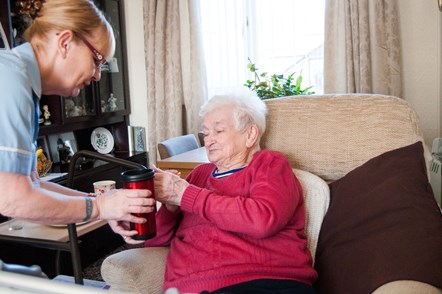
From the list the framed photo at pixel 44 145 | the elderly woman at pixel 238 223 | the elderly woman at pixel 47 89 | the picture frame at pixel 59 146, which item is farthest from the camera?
the picture frame at pixel 59 146

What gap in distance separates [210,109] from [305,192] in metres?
0.47

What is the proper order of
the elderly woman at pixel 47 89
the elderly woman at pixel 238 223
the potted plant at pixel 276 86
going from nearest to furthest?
the elderly woman at pixel 47 89 → the elderly woman at pixel 238 223 → the potted plant at pixel 276 86

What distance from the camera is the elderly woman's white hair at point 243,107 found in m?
1.51

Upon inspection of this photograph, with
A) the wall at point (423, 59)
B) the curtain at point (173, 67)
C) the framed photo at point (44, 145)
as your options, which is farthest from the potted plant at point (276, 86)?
the framed photo at point (44, 145)

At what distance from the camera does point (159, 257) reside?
4.89 ft

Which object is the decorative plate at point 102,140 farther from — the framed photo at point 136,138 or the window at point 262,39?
the window at point 262,39

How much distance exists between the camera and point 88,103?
3.38 m

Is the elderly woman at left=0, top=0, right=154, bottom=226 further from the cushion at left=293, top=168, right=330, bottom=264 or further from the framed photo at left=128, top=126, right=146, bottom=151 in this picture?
the framed photo at left=128, top=126, right=146, bottom=151

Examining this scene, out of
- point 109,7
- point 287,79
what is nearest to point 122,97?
point 109,7

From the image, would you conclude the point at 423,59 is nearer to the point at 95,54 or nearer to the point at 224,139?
the point at 224,139

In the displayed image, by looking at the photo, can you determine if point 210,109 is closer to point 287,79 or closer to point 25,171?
point 25,171

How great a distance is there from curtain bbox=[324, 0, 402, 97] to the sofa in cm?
146

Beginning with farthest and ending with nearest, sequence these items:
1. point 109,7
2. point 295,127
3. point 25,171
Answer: point 109,7 → point 295,127 → point 25,171

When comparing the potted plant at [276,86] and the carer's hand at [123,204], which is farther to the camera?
the potted plant at [276,86]
